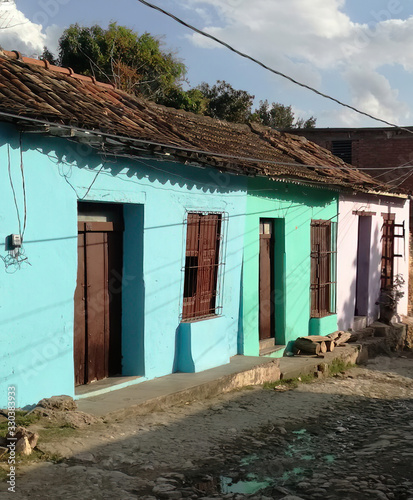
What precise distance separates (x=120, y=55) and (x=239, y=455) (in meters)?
18.9

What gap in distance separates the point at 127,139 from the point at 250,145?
551 cm

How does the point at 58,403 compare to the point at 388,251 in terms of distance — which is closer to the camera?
the point at 58,403

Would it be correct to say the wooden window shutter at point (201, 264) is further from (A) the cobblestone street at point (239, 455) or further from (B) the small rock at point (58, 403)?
(B) the small rock at point (58, 403)

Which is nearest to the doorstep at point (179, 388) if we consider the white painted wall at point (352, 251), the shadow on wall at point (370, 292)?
the white painted wall at point (352, 251)

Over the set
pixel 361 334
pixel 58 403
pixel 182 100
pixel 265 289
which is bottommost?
pixel 361 334

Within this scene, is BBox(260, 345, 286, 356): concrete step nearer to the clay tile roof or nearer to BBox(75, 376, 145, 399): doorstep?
the clay tile roof

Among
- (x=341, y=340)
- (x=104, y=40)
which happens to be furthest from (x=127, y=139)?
(x=104, y=40)

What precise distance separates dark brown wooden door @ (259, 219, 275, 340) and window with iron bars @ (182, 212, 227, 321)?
168cm

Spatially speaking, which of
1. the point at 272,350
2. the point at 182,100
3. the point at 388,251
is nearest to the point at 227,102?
the point at 182,100

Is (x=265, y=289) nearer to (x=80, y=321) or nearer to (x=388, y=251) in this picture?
(x=80, y=321)

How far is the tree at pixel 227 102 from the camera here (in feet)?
89.1

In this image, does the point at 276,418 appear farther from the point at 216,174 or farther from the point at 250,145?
the point at 250,145

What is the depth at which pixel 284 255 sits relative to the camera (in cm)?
1140

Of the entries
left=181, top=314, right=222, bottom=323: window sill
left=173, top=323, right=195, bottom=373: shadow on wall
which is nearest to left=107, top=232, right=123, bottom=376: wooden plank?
left=173, top=323, right=195, bottom=373: shadow on wall
